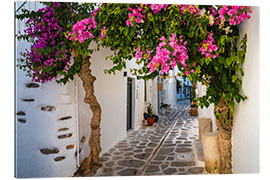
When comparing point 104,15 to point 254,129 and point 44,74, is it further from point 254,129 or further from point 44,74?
point 254,129

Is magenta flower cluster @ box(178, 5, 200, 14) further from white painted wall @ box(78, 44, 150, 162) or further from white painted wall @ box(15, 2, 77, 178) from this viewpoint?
white painted wall @ box(78, 44, 150, 162)

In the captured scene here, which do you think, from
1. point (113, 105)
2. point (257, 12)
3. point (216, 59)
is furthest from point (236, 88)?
point (113, 105)

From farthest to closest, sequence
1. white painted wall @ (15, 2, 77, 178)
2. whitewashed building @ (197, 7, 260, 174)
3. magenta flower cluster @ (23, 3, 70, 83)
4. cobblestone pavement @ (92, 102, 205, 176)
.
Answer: cobblestone pavement @ (92, 102, 205, 176) < white painted wall @ (15, 2, 77, 178) < magenta flower cluster @ (23, 3, 70, 83) < whitewashed building @ (197, 7, 260, 174)

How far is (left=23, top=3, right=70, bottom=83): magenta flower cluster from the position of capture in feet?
9.96

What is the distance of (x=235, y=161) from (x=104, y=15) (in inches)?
98.3

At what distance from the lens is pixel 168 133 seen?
7.12m

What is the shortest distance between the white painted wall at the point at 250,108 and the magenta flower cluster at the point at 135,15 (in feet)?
3.76

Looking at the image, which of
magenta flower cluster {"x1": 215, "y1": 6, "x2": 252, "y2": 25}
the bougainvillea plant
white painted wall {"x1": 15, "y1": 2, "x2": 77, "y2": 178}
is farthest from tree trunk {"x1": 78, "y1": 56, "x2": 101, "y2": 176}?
magenta flower cluster {"x1": 215, "y1": 6, "x2": 252, "y2": 25}

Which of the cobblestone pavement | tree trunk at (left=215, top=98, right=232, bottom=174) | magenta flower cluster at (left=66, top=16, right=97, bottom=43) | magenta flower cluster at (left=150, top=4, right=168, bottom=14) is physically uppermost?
magenta flower cluster at (left=150, top=4, right=168, bottom=14)

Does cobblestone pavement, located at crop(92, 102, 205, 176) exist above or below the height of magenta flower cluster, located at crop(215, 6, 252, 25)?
below

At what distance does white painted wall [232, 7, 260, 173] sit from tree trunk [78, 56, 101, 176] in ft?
7.87

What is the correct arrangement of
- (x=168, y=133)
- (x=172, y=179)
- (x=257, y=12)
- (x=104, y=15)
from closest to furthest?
(x=257, y=12)
(x=172, y=179)
(x=104, y=15)
(x=168, y=133)

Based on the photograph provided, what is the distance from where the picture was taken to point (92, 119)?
12.4 feet

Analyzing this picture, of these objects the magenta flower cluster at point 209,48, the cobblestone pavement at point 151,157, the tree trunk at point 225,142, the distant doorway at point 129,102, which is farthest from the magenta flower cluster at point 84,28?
the distant doorway at point 129,102
